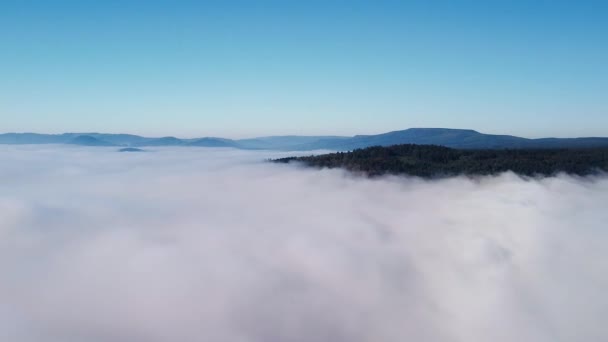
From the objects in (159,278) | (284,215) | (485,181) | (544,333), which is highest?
(485,181)

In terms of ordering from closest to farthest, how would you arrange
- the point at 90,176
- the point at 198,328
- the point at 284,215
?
the point at 198,328
the point at 284,215
the point at 90,176

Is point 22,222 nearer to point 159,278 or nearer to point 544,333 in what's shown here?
point 159,278

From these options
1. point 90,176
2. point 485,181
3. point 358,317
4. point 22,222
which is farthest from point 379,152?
point 90,176

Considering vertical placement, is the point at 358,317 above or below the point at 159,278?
below

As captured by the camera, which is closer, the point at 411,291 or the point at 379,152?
the point at 411,291

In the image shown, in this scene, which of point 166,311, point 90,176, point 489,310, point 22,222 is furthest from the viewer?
point 90,176

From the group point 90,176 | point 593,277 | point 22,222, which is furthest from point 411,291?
point 90,176
